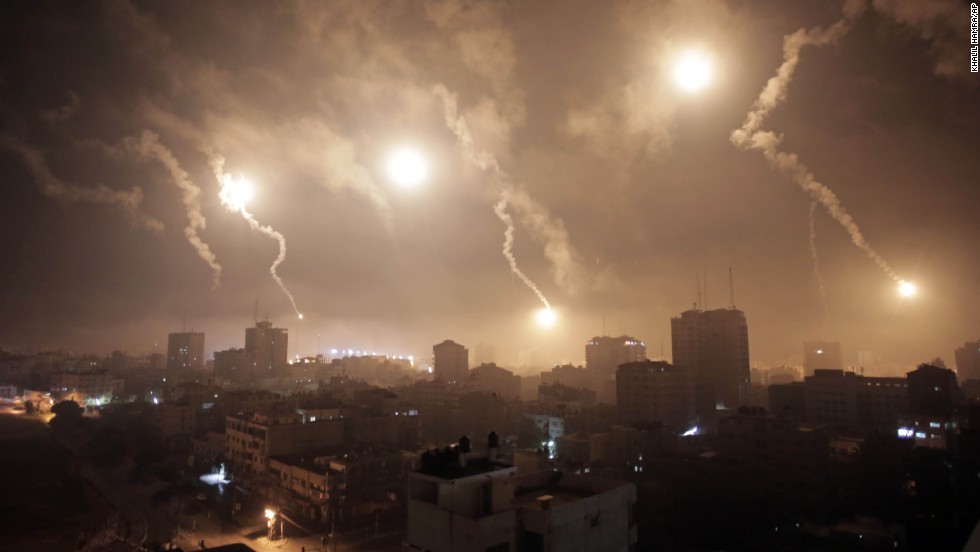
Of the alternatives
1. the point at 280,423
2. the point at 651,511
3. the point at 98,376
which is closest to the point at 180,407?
the point at 280,423

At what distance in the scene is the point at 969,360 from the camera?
4634cm

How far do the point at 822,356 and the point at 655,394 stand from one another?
38262 mm

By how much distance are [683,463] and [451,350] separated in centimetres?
Answer: 4785

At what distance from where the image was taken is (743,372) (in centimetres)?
4394

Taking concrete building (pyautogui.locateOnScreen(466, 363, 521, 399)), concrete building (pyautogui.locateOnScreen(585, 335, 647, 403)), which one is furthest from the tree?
concrete building (pyautogui.locateOnScreen(585, 335, 647, 403))

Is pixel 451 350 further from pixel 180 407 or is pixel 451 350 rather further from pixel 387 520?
pixel 387 520

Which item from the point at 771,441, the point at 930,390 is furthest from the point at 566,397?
the point at 930,390

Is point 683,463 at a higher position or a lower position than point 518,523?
lower

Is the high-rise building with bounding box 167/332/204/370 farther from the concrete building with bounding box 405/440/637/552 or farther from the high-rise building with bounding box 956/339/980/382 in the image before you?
the high-rise building with bounding box 956/339/980/382

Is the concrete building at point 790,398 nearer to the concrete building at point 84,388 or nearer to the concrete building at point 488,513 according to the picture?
the concrete building at point 488,513

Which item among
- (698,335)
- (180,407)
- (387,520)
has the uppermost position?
(698,335)

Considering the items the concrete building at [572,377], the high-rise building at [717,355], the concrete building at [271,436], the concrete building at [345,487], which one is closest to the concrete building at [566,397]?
the high-rise building at [717,355]

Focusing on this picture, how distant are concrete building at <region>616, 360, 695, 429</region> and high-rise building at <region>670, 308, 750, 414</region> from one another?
5.40 meters

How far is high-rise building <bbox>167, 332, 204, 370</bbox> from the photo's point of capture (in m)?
82.1
